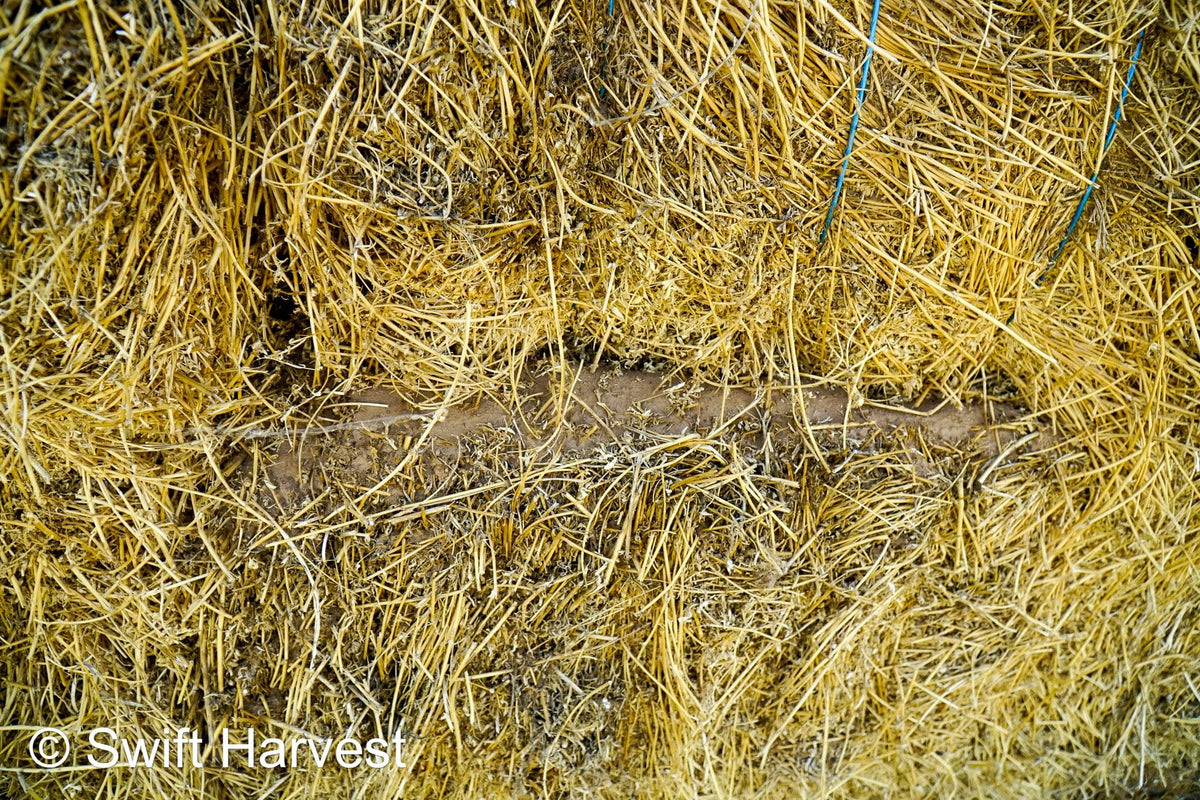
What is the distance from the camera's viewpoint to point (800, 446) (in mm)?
1297

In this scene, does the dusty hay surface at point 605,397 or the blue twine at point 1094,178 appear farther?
the blue twine at point 1094,178

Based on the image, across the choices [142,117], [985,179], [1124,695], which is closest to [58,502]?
[142,117]

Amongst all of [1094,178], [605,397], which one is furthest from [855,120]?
[605,397]

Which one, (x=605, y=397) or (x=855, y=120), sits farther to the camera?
(x=605, y=397)

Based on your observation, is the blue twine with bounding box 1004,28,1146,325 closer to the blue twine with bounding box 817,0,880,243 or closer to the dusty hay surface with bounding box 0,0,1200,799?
the dusty hay surface with bounding box 0,0,1200,799

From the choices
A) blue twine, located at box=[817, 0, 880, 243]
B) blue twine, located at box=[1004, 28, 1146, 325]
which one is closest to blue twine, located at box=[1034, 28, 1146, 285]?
blue twine, located at box=[1004, 28, 1146, 325]

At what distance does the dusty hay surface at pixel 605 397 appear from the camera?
106 cm

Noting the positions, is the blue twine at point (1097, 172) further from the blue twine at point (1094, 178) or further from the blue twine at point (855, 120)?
the blue twine at point (855, 120)

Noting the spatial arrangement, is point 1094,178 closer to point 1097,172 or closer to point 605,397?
point 1097,172

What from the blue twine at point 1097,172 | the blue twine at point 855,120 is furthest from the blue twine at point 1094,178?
the blue twine at point 855,120

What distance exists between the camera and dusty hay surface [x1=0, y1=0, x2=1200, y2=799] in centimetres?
106

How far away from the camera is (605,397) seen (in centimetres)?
130

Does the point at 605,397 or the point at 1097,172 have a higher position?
the point at 1097,172

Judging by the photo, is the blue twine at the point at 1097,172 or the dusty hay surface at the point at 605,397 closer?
the dusty hay surface at the point at 605,397
